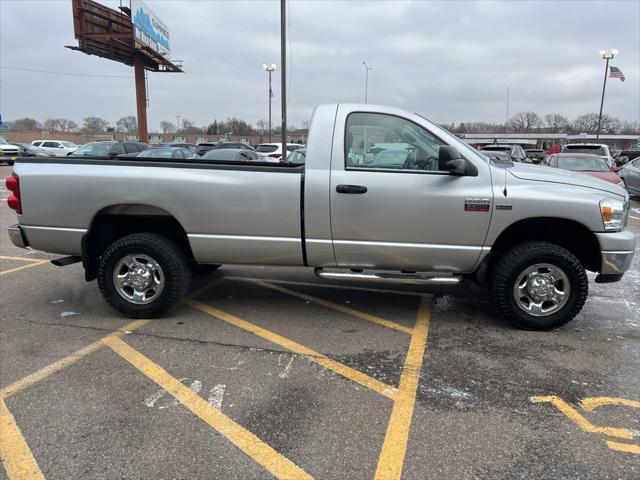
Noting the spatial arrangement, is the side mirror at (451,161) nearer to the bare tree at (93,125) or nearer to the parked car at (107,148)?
the parked car at (107,148)

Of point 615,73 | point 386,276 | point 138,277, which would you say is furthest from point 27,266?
point 615,73

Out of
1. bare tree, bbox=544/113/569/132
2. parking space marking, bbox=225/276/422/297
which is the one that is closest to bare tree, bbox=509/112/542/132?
bare tree, bbox=544/113/569/132

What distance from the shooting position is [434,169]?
13.6ft

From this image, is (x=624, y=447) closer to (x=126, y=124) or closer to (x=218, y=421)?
(x=218, y=421)

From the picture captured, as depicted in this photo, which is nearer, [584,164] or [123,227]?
[123,227]

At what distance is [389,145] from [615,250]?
213 cm

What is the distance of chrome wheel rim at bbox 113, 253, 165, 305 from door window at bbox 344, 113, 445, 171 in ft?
6.77

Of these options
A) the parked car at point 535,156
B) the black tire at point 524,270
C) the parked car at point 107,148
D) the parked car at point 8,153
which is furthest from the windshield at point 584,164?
the parked car at point 8,153

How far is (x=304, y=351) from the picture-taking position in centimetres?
393

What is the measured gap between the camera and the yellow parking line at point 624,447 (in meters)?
2.65

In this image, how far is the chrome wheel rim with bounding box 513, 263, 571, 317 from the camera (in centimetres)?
420

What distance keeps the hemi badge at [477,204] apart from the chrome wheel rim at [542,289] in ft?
2.28

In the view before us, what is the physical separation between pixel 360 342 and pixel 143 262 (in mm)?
2157

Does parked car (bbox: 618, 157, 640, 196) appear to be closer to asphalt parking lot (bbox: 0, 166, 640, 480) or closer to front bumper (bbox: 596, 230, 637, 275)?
asphalt parking lot (bbox: 0, 166, 640, 480)
